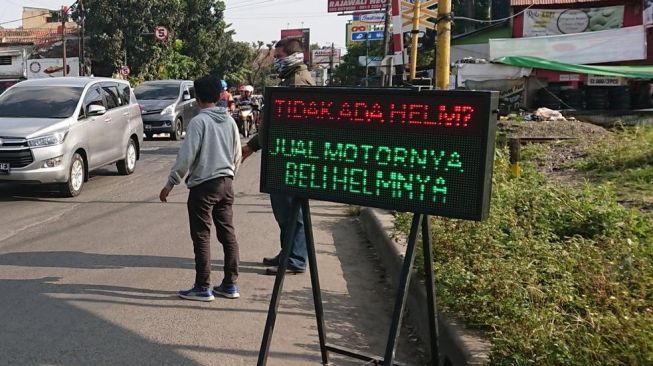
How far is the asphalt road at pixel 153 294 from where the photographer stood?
419cm

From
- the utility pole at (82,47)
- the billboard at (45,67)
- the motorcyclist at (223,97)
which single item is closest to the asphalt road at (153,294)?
the motorcyclist at (223,97)

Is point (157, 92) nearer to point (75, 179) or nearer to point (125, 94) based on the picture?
point (125, 94)

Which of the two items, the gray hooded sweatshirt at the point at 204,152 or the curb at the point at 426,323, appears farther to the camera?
the gray hooded sweatshirt at the point at 204,152

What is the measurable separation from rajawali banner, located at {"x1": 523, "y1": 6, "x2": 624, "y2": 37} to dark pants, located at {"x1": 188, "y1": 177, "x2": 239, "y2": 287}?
30.6 meters

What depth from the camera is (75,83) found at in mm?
10711

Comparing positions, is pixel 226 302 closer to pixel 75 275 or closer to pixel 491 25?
pixel 75 275

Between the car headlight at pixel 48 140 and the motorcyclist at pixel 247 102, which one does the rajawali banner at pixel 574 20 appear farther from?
the car headlight at pixel 48 140

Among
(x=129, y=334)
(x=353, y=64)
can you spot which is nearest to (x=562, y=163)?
(x=129, y=334)

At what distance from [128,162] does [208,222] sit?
7.57 metres

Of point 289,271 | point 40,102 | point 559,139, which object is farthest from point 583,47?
point 289,271

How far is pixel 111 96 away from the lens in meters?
11.5

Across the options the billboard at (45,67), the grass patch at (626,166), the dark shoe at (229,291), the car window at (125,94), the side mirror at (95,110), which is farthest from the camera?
the billboard at (45,67)

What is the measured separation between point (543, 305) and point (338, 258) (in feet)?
10.2

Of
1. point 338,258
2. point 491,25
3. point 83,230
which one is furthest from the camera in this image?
point 491,25
